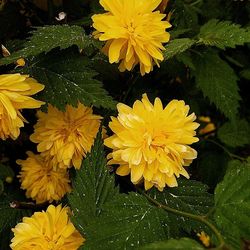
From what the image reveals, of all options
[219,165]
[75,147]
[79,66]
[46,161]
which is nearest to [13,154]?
[46,161]

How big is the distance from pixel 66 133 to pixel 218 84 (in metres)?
0.40

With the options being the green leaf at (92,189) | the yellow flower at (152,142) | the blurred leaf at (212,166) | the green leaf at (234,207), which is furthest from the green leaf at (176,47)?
the blurred leaf at (212,166)

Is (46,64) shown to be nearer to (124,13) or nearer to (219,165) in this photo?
(124,13)

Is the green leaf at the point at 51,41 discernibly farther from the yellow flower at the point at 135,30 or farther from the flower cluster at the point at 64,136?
the flower cluster at the point at 64,136

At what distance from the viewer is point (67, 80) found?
1167 millimetres

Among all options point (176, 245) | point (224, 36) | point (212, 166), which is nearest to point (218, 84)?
point (224, 36)

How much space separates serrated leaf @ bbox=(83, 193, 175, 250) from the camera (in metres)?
0.93

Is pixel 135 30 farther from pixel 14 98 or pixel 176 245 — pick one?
pixel 176 245

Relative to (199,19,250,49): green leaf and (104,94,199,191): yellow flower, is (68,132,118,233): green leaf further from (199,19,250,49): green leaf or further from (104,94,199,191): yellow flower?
(199,19,250,49): green leaf

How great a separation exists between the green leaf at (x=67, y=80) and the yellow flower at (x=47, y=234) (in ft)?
0.72

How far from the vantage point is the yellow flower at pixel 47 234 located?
3.42ft

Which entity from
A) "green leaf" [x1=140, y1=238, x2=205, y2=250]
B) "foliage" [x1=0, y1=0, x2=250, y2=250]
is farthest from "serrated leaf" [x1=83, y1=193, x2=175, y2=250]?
"green leaf" [x1=140, y1=238, x2=205, y2=250]

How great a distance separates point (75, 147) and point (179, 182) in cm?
24

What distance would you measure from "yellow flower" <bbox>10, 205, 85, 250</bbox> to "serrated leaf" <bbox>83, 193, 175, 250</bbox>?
0.36ft
